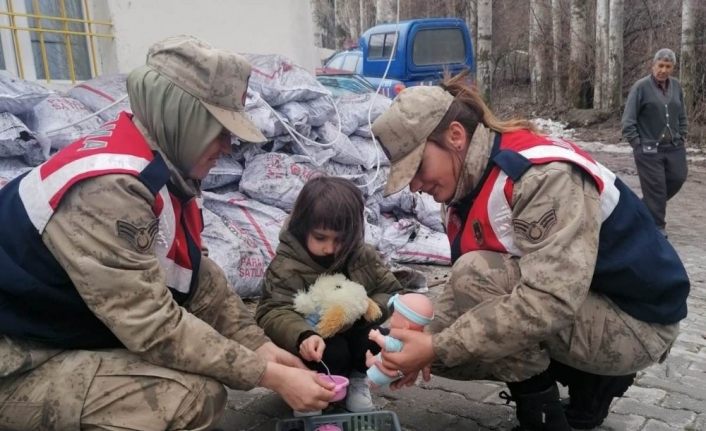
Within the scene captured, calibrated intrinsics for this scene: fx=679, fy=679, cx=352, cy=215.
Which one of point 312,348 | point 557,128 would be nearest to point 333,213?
point 312,348

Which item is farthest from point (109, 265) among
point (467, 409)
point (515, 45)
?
point (515, 45)

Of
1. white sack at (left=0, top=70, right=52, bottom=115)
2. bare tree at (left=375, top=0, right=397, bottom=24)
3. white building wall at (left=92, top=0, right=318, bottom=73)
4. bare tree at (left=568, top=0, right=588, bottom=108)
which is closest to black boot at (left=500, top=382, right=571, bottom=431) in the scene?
white sack at (left=0, top=70, right=52, bottom=115)

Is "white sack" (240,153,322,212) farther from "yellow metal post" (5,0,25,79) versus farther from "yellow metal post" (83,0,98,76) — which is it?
"yellow metal post" (5,0,25,79)

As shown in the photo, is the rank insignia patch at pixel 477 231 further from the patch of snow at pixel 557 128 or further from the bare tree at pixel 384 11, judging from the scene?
the bare tree at pixel 384 11

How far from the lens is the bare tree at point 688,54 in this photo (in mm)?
12867

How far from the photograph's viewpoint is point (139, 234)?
1828 mm

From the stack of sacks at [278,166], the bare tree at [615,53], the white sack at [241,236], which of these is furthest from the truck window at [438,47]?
the white sack at [241,236]

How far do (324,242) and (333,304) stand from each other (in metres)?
0.26

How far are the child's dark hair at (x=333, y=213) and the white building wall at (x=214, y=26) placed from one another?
3.13 metres

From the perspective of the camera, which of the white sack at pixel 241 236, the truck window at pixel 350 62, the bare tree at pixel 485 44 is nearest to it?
the white sack at pixel 241 236

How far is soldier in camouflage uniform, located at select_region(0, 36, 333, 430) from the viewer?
5.87 ft

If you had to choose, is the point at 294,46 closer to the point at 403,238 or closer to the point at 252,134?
the point at 403,238

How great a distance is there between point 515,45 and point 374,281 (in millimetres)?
24069

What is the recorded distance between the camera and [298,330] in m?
2.50
